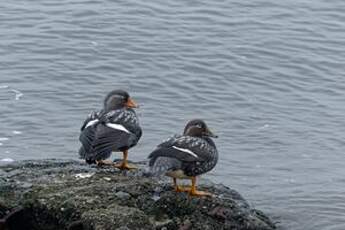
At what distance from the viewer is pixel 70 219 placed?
32.1 feet

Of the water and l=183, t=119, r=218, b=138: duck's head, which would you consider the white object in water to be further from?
the water

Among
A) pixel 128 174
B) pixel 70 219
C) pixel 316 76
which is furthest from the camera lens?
pixel 316 76

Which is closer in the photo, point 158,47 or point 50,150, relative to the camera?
point 50,150

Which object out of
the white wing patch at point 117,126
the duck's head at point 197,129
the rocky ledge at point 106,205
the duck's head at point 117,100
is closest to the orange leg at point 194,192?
the rocky ledge at point 106,205

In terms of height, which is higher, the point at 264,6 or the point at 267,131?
the point at 264,6

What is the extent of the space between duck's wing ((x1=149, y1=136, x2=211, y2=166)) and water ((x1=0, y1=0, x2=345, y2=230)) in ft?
8.92

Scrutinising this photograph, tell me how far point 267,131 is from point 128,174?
284 inches

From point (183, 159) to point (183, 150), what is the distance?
0.39 feet

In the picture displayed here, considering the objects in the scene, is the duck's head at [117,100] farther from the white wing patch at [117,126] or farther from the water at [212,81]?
the water at [212,81]

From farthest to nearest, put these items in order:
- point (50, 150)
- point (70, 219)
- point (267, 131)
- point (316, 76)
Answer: point (316, 76), point (267, 131), point (50, 150), point (70, 219)

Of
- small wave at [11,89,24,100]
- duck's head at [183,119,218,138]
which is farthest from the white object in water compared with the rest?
small wave at [11,89,24,100]

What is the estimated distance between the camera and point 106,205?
32.5 ft

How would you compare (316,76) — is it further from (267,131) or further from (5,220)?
(5,220)

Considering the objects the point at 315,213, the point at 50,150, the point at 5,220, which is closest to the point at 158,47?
the point at 50,150
